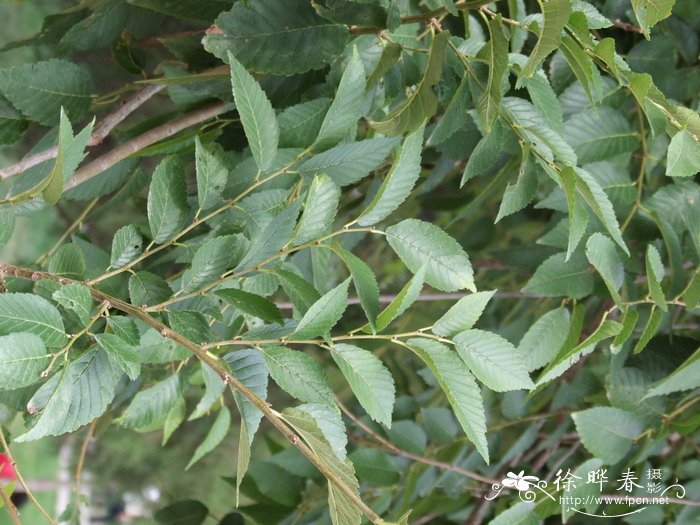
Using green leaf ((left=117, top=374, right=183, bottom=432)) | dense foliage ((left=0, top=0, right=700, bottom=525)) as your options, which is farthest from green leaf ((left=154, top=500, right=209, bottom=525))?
green leaf ((left=117, top=374, right=183, bottom=432))

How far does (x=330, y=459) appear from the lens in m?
0.24

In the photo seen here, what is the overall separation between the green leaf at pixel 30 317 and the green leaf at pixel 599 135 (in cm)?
28

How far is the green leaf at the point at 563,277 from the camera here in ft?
1.31

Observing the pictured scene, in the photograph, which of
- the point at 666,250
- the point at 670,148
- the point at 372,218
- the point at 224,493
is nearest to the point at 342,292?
the point at 372,218

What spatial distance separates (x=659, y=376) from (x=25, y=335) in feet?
1.14

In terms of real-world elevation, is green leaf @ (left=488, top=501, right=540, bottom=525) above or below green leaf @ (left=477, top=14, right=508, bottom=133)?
below

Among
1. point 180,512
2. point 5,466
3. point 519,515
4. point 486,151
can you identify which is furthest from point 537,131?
point 5,466

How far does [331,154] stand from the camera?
29 centimetres

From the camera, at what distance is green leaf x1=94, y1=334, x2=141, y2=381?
23cm

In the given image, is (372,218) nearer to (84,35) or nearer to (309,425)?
(309,425)

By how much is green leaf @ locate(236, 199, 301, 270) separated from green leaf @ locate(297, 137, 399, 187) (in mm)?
33

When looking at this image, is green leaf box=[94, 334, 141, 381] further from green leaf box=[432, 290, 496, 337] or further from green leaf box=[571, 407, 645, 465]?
green leaf box=[571, 407, 645, 465]

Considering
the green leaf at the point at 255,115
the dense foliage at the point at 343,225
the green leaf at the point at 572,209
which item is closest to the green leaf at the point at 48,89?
the dense foliage at the point at 343,225

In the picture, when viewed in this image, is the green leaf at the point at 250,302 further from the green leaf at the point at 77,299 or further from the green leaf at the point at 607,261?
the green leaf at the point at 607,261
